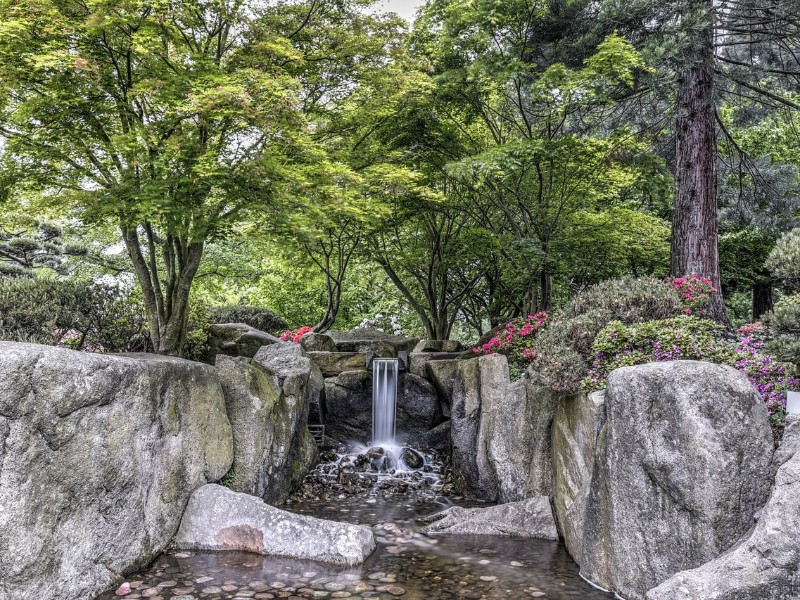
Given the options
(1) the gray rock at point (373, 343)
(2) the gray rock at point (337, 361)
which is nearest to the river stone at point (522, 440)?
(2) the gray rock at point (337, 361)

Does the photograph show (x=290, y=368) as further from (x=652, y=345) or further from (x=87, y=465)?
(x=652, y=345)

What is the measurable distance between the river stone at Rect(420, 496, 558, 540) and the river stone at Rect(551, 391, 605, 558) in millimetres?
153

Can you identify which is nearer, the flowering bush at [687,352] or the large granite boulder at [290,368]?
the flowering bush at [687,352]

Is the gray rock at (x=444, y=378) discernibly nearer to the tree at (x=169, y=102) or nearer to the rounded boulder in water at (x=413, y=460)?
the rounded boulder in water at (x=413, y=460)

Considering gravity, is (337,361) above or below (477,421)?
above

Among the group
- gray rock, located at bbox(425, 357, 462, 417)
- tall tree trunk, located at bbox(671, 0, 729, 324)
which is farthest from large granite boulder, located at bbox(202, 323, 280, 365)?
tall tree trunk, located at bbox(671, 0, 729, 324)

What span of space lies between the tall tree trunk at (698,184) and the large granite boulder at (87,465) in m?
7.17

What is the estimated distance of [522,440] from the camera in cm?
736

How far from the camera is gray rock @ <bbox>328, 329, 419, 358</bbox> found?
12.7 metres

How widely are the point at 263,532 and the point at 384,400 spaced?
17.7 ft

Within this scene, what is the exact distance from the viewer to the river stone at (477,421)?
310 inches

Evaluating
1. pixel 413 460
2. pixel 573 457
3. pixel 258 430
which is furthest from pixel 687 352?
pixel 413 460

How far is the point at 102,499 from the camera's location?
15.4 feet

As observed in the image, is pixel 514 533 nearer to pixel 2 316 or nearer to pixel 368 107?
pixel 2 316
